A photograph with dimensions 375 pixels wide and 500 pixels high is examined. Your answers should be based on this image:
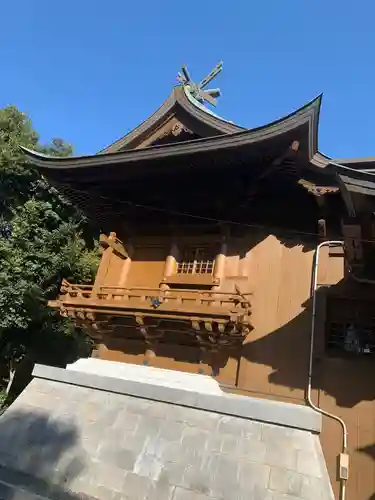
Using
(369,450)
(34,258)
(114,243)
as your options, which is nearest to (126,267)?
(114,243)

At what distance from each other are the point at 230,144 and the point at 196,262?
11.6 feet

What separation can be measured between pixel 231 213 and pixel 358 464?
6458 millimetres

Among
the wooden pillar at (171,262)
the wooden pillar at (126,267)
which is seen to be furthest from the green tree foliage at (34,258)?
the wooden pillar at (171,262)

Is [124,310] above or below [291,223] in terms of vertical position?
below

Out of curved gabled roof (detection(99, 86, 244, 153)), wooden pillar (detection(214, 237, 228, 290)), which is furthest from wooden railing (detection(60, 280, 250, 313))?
curved gabled roof (detection(99, 86, 244, 153))

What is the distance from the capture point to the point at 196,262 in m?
10.7

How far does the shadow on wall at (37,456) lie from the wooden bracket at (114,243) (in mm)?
5254

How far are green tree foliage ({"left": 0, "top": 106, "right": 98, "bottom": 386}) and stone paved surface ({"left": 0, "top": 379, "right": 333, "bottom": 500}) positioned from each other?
37.1ft

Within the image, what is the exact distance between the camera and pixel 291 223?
32.3ft

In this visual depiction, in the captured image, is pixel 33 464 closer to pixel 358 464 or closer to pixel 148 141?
pixel 358 464

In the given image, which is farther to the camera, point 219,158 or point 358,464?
point 219,158

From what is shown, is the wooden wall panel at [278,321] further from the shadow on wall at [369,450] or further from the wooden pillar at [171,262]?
the wooden pillar at [171,262]

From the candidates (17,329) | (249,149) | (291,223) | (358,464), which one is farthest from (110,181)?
(17,329)

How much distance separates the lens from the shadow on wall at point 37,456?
18.5 ft
